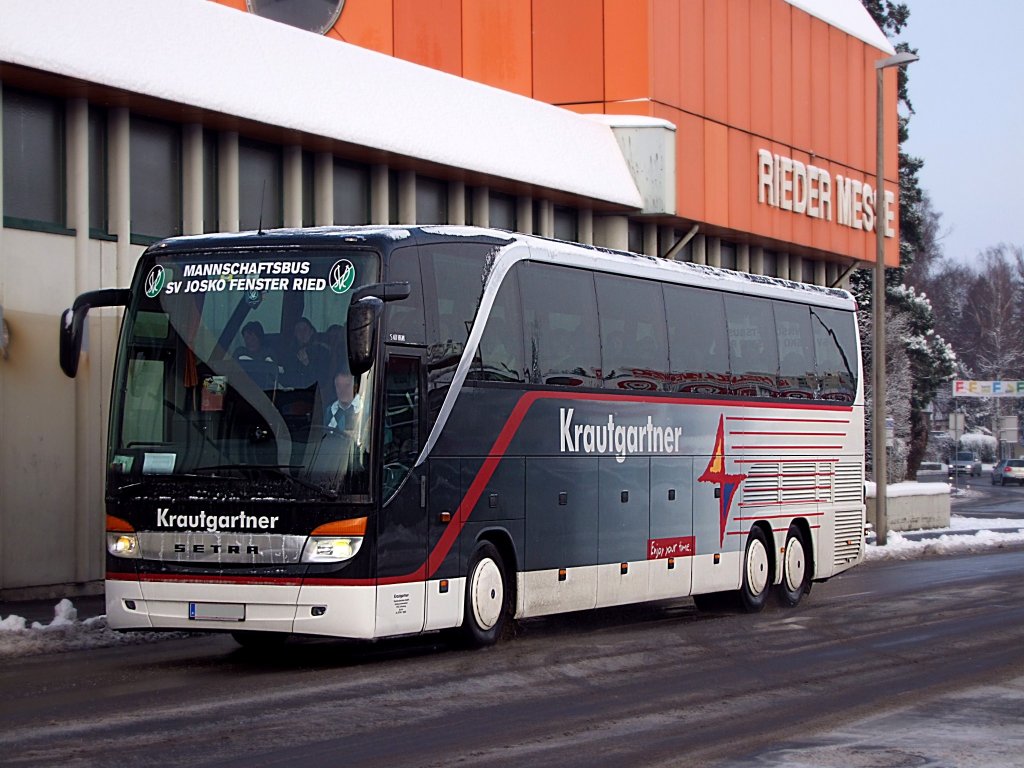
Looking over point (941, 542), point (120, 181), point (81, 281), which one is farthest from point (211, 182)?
point (941, 542)

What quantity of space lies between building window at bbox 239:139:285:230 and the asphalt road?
797cm

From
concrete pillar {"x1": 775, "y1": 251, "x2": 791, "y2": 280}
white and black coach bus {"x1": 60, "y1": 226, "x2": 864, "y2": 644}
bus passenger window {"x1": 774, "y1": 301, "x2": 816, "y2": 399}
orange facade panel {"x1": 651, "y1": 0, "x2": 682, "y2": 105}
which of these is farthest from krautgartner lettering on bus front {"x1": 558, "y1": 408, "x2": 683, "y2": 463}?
concrete pillar {"x1": 775, "y1": 251, "x2": 791, "y2": 280}

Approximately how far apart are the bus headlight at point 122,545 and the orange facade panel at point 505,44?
19.8m

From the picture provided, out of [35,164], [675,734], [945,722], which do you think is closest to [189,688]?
[675,734]

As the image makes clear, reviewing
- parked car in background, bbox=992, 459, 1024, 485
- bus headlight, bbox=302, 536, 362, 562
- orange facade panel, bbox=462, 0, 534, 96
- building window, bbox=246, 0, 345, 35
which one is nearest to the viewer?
bus headlight, bbox=302, 536, 362, 562

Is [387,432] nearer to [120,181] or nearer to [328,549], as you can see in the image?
[328,549]

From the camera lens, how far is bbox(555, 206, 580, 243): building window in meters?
29.6

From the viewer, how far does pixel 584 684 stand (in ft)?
40.7

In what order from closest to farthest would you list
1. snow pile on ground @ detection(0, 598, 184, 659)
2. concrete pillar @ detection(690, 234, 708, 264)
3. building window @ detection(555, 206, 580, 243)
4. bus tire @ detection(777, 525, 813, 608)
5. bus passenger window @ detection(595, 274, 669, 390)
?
snow pile on ground @ detection(0, 598, 184, 659)
bus passenger window @ detection(595, 274, 669, 390)
bus tire @ detection(777, 525, 813, 608)
building window @ detection(555, 206, 580, 243)
concrete pillar @ detection(690, 234, 708, 264)

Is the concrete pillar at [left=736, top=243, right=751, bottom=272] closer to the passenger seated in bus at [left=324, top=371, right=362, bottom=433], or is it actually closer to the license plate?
the passenger seated in bus at [left=324, top=371, right=362, bottom=433]

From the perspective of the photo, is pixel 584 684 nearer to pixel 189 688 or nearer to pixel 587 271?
pixel 189 688

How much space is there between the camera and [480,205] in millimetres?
27188

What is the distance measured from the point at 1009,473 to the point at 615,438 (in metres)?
75.8

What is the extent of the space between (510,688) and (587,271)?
18.1ft
